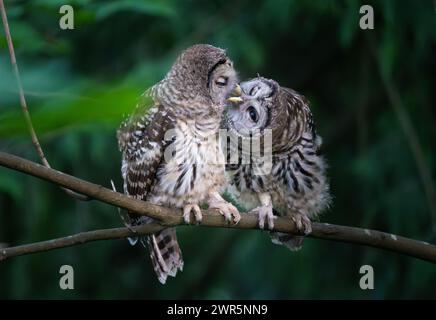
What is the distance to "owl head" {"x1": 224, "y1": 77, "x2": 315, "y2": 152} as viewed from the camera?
2.89 m

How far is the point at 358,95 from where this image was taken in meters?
4.34

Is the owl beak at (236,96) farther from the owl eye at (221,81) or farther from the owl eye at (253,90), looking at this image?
the owl eye at (253,90)

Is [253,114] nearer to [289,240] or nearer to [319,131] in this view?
[289,240]

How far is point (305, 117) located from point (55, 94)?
2.53m

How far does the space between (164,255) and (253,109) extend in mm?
720

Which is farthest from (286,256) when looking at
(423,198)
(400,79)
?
(400,79)

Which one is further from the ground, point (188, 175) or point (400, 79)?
point (400, 79)

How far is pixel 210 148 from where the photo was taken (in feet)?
8.69

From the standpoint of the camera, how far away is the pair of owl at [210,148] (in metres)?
2.56

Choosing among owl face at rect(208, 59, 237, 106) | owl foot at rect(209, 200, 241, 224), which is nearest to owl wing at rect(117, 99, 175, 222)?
owl face at rect(208, 59, 237, 106)

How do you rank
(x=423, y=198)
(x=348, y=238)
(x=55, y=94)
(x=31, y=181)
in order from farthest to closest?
1. (x=31, y=181)
2. (x=423, y=198)
3. (x=348, y=238)
4. (x=55, y=94)

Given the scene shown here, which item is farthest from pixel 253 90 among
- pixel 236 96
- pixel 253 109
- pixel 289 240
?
pixel 289 240

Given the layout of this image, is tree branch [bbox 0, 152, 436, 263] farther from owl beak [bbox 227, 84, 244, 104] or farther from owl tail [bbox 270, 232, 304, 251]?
owl tail [bbox 270, 232, 304, 251]
